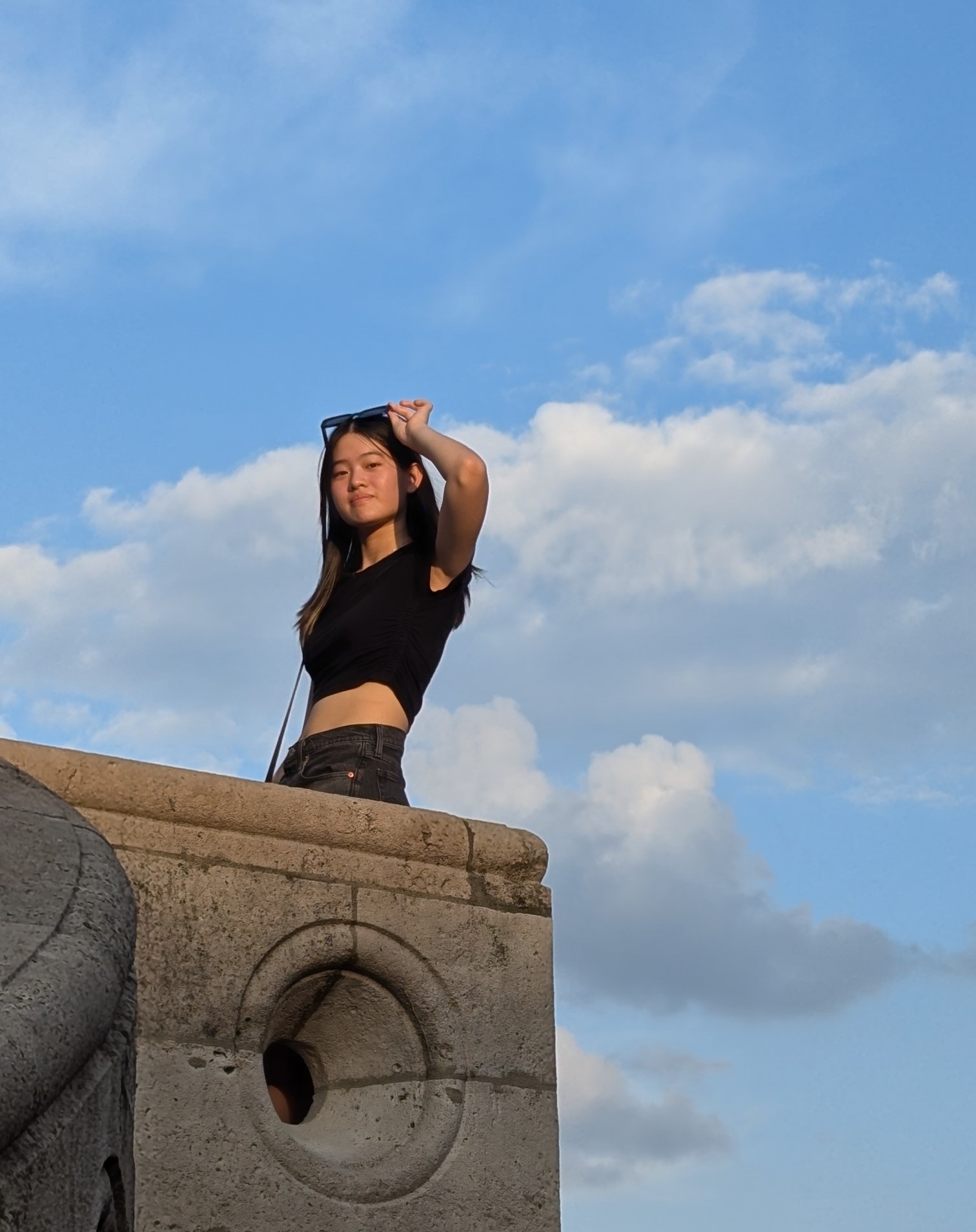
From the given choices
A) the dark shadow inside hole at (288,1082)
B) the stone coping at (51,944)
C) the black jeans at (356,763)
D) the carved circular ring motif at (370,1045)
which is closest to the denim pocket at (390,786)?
the black jeans at (356,763)

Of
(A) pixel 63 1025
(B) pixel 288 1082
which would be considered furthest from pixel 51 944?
(B) pixel 288 1082

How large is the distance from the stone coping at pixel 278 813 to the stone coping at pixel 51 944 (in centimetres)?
49

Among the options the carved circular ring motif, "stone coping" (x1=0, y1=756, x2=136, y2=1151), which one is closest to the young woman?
the carved circular ring motif

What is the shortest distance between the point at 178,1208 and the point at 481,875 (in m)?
1.07

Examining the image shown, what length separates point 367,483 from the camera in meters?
4.64

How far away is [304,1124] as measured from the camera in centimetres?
390

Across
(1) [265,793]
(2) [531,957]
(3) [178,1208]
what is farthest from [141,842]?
(2) [531,957]

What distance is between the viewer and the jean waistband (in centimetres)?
420

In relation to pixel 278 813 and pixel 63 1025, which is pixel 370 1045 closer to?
pixel 278 813

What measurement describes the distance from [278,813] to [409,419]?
3.97 feet

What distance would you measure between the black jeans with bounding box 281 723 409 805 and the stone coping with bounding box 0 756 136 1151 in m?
1.07

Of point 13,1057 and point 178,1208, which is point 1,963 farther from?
point 178,1208

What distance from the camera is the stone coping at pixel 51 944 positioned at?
2375mm

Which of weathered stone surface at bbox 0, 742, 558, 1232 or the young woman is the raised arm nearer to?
the young woman
